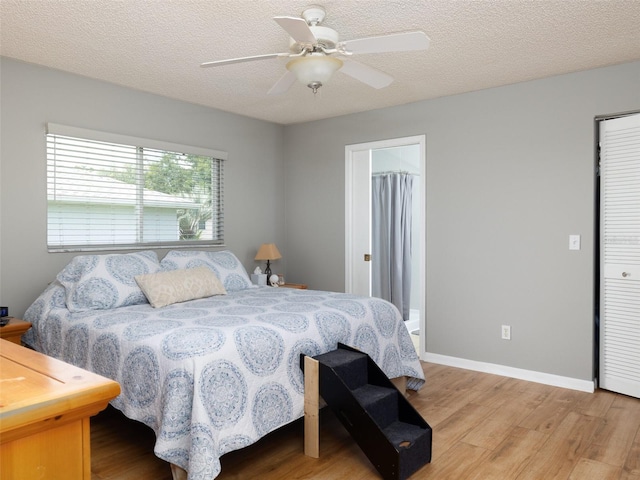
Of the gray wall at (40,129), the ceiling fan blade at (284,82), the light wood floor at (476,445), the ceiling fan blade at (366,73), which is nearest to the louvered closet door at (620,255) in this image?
the light wood floor at (476,445)

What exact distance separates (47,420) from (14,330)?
2.62 m

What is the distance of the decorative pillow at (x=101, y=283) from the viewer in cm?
302

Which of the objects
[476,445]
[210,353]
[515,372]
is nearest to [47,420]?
[210,353]

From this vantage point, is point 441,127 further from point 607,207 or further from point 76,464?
point 76,464

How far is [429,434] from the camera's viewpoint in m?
2.40

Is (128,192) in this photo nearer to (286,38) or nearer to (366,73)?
(286,38)

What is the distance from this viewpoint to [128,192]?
3967mm

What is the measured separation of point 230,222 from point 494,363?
9.24ft

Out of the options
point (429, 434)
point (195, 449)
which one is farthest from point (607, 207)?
point (195, 449)

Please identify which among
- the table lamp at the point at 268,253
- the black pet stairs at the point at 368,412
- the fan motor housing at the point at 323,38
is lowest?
the black pet stairs at the point at 368,412

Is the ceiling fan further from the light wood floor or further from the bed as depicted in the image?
the light wood floor

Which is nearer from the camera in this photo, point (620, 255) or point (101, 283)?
point (101, 283)

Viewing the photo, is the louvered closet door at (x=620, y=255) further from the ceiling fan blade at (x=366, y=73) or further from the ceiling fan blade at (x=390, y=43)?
the ceiling fan blade at (x=390, y=43)

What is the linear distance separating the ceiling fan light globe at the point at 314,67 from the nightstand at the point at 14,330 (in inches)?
90.8
